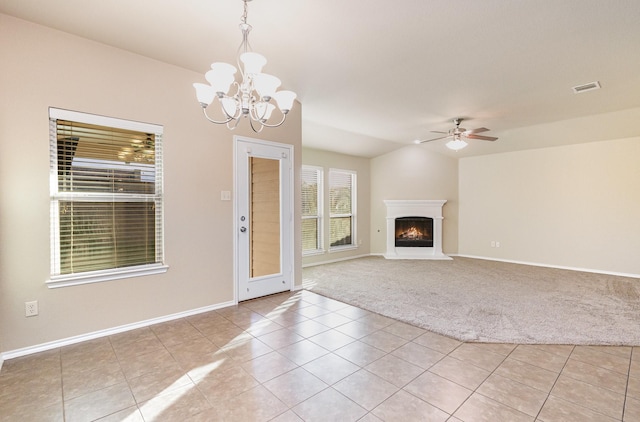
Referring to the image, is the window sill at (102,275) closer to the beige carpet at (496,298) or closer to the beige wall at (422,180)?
the beige carpet at (496,298)

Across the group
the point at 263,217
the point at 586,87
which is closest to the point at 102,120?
the point at 263,217

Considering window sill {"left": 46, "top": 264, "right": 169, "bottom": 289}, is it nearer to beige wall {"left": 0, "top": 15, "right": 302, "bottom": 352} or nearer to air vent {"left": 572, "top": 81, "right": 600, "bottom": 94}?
beige wall {"left": 0, "top": 15, "right": 302, "bottom": 352}

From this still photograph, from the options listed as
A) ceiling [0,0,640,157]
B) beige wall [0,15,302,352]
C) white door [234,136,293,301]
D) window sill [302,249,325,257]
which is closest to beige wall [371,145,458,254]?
window sill [302,249,325,257]

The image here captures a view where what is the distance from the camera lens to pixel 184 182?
3.36 metres

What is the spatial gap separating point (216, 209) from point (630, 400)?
3.88 m

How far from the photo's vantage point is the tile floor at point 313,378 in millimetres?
1826

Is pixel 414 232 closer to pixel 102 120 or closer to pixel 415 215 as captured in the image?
pixel 415 215

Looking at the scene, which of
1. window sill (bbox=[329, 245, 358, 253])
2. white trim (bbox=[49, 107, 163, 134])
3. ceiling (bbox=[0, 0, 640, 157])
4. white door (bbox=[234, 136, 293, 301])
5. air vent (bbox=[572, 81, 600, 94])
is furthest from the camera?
window sill (bbox=[329, 245, 358, 253])

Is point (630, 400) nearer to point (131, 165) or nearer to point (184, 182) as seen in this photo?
point (184, 182)

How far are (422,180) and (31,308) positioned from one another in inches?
278

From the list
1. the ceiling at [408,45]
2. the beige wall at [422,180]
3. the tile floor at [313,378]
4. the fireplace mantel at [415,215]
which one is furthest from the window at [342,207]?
the tile floor at [313,378]

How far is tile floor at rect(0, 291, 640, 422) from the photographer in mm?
1826

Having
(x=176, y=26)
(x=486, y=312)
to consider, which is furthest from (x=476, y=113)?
(x=176, y=26)

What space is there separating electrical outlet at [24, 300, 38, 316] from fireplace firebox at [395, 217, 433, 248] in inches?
252
